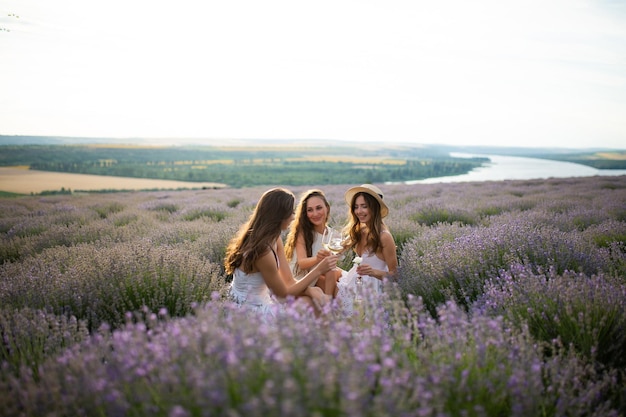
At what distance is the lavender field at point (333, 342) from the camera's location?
117 centimetres

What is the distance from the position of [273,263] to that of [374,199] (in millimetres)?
1453

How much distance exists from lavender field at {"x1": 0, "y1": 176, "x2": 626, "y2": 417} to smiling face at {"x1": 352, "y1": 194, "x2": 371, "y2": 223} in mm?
581

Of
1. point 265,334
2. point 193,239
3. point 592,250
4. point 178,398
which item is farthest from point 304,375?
point 193,239

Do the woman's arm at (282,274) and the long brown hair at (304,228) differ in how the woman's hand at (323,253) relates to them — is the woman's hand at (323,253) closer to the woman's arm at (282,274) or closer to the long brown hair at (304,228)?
the woman's arm at (282,274)

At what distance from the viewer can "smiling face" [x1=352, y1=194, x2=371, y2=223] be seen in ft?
13.3

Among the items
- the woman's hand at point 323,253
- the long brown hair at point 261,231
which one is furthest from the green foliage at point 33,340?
the woman's hand at point 323,253

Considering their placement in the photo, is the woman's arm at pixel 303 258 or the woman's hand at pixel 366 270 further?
the woman's arm at pixel 303 258

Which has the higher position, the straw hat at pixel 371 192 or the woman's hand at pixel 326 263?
the straw hat at pixel 371 192

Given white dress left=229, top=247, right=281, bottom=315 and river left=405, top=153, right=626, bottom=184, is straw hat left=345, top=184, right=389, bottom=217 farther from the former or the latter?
river left=405, top=153, right=626, bottom=184

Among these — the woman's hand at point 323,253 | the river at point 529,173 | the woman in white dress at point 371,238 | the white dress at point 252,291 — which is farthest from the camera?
the river at point 529,173

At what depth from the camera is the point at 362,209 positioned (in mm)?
4051

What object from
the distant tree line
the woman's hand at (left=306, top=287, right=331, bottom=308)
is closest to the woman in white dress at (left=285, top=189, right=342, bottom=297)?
the woman's hand at (left=306, top=287, right=331, bottom=308)

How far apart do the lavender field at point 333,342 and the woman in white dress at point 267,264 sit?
9.1 inches

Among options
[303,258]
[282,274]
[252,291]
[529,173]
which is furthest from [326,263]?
[529,173]
